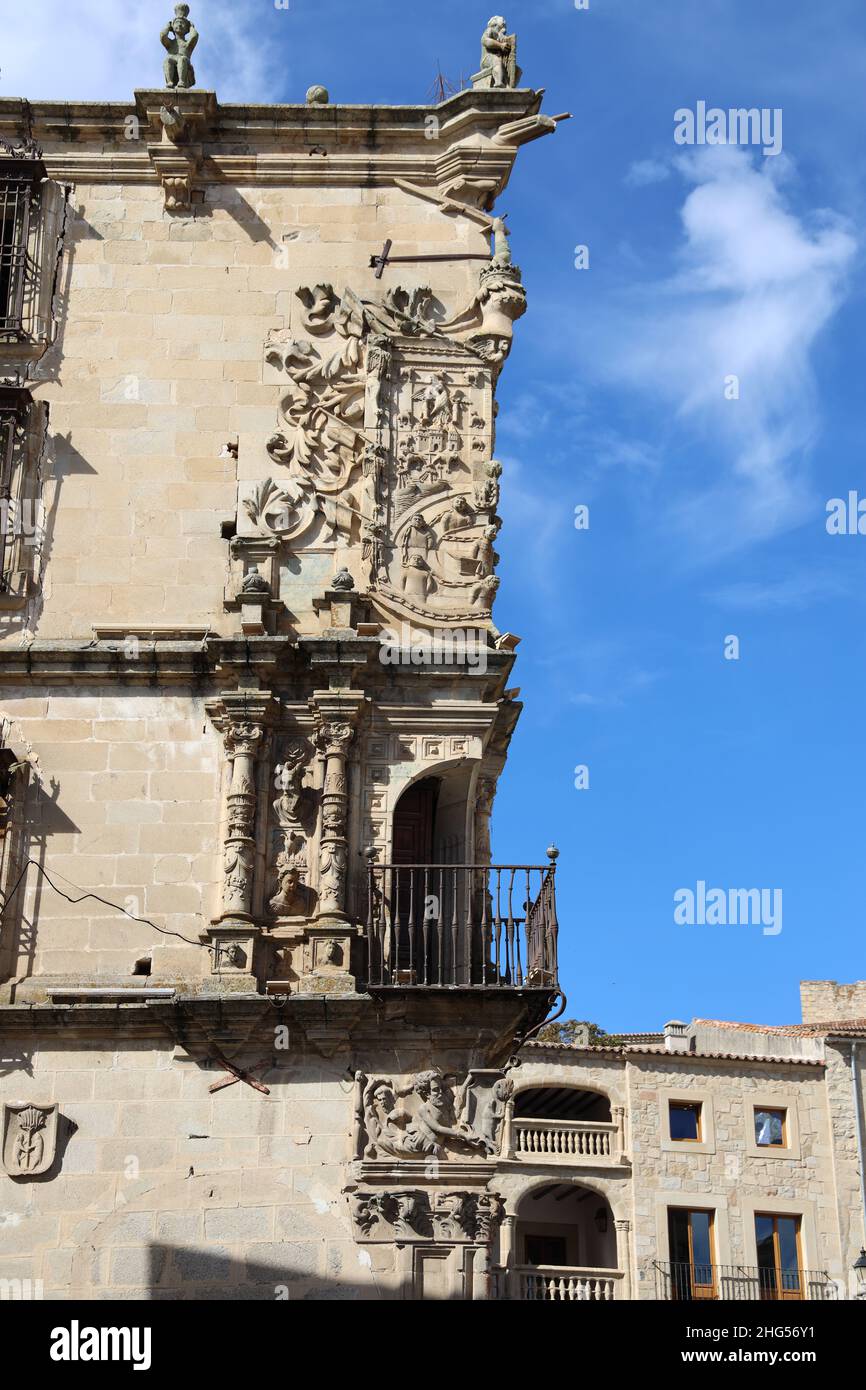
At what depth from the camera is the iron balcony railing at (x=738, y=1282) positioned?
32844 millimetres

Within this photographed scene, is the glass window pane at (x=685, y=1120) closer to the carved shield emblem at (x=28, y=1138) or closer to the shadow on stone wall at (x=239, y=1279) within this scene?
the shadow on stone wall at (x=239, y=1279)

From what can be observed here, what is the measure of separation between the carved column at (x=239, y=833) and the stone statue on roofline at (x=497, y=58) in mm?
6506

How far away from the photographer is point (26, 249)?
1716cm

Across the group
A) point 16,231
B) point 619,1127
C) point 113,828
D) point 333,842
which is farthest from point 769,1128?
point 16,231

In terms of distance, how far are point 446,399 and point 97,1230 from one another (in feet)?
25.1

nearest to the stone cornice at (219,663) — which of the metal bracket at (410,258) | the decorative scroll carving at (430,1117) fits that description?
the decorative scroll carving at (430,1117)

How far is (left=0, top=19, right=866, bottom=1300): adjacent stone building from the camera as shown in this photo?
14.3m

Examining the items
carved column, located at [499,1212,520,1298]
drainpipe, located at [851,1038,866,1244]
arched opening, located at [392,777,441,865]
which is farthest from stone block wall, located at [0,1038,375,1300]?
drainpipe, located at [851,1038,866,1244]

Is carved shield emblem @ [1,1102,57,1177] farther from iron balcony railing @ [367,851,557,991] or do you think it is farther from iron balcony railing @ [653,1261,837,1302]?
iron balcony railing @ [653,1261,837,1302]

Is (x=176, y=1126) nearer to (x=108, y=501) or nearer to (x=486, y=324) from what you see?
(x=108, y=501)

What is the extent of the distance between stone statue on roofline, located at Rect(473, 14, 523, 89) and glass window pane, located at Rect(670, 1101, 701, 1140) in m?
21.5

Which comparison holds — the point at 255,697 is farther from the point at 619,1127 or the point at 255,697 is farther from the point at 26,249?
the point at 619,1127

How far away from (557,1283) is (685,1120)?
4.47 m

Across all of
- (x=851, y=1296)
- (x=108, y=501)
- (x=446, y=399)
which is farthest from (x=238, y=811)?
(x=851, y=1296)
